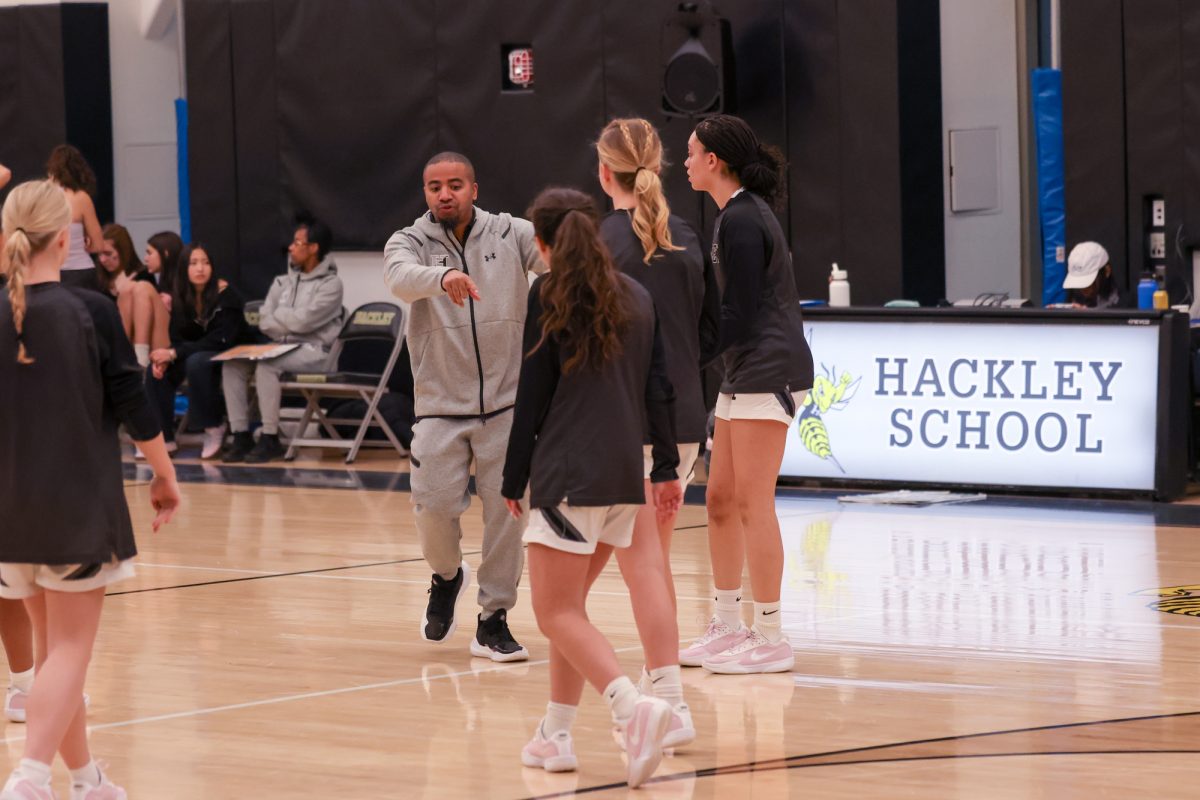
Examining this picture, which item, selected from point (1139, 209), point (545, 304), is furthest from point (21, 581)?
point (1139, 209)

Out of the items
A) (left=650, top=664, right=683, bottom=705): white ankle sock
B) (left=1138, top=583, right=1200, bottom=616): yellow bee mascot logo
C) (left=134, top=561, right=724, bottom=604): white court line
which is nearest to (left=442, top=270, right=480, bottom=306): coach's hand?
(left=650, top=664, right=683, bottom=705): white ankle sock

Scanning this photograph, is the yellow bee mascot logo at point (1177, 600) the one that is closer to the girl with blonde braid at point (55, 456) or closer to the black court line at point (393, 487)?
the black court line at point (393, 487)

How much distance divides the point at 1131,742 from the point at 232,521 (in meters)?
5.81

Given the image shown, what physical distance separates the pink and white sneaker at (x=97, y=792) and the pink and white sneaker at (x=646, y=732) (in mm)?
1225

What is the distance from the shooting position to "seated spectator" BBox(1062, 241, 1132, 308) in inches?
436

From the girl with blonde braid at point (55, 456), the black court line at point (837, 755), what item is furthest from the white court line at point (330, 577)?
the girl with blonde braid at point (55, 456)

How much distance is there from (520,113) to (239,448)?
118 inches

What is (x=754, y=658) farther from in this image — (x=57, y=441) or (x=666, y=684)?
(x=57, y=441)

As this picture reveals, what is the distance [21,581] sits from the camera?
169 inches

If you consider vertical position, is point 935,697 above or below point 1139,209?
below

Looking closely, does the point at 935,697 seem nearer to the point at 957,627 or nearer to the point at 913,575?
the point at 957,627

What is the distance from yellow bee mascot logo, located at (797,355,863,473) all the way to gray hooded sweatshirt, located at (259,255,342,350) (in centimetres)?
359

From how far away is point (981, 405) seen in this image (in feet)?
32.8

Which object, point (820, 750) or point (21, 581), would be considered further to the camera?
point (820, 750)
